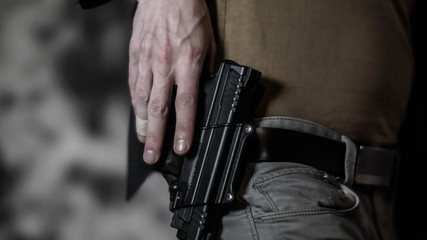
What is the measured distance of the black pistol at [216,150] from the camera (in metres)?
0.69

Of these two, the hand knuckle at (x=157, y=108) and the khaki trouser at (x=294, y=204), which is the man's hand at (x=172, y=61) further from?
the khaki trouser at (x=294, y=204)

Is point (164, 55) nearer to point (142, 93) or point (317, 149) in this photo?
point (142, 93)

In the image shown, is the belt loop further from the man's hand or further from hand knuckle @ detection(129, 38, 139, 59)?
hand knuckle @ detection(129, 38, 139, 59)

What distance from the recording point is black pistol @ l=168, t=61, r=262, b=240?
69 centimetres

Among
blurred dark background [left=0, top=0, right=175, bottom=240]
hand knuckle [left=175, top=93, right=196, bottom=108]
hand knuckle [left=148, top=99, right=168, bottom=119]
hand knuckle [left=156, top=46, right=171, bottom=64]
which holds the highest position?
hand knuckle [left=156, top=46, right=171, bottom=64]

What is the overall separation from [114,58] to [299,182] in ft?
2.04

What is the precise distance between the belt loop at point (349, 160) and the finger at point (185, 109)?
300mm

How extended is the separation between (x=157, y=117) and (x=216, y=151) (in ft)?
0.41

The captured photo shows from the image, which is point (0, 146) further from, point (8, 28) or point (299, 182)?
point (299, 182)

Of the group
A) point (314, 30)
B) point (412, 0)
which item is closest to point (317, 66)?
point (314, 30)

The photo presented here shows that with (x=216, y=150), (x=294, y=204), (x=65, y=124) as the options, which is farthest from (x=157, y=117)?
(x=65, y=124)

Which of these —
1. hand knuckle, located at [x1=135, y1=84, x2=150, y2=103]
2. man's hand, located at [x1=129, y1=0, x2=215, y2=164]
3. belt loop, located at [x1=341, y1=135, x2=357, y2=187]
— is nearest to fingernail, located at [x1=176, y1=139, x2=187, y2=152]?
man's hand, located at [x1=129, y1=0, x2=215, y2=164]

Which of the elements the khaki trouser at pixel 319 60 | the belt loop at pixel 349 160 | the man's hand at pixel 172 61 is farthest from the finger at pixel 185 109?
the belt loop at pixel 349 160

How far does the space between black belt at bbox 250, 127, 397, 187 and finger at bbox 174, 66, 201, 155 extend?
0.41ft
